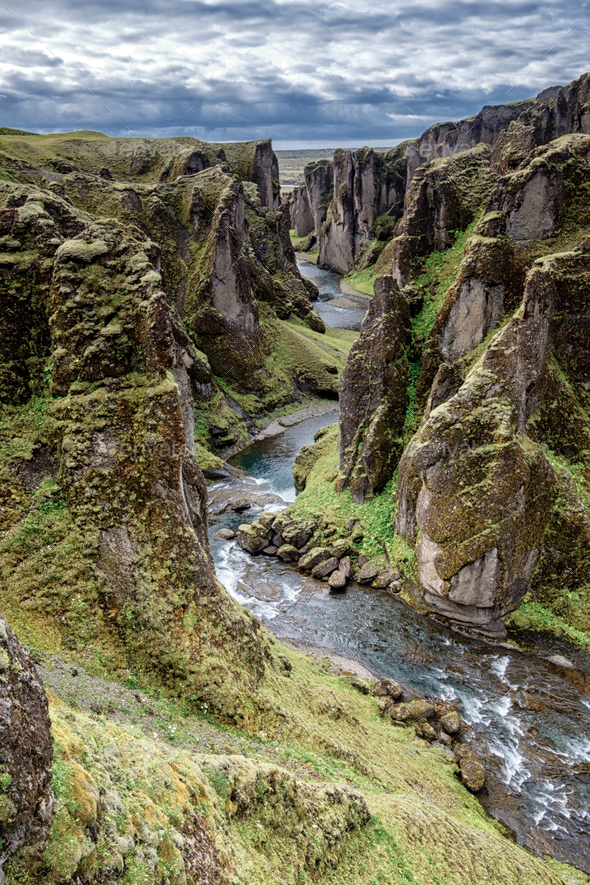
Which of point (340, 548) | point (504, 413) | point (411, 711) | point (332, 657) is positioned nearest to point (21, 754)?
point (411, 711)

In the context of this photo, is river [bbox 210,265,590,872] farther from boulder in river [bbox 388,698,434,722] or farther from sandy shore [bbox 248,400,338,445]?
sandy shore [bbox 248,400,338,445]

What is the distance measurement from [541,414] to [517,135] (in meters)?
71.5

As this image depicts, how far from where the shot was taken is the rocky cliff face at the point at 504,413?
98.5 feet

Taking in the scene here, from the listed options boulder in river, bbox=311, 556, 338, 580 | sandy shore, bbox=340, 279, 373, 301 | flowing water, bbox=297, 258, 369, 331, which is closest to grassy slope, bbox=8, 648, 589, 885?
boulder in river, bbox=311, 556, 338, 580

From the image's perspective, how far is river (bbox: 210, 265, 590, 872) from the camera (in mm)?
21031

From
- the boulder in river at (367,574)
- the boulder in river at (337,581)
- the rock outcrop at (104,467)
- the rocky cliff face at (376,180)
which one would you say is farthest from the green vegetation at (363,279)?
the rock outcrop at (104,467)

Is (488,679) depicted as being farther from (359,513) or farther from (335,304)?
(335,304)

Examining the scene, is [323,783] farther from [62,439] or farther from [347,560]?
[347,560]

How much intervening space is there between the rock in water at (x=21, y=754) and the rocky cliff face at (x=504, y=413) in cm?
2548

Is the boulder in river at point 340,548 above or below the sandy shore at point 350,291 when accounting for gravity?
below

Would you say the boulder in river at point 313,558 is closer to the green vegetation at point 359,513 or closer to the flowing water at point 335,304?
the green vegetation at point 359,513

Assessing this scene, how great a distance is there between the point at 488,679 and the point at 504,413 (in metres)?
13.4

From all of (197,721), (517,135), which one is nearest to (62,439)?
(197,721)

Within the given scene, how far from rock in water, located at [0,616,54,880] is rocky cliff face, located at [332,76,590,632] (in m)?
25.5
